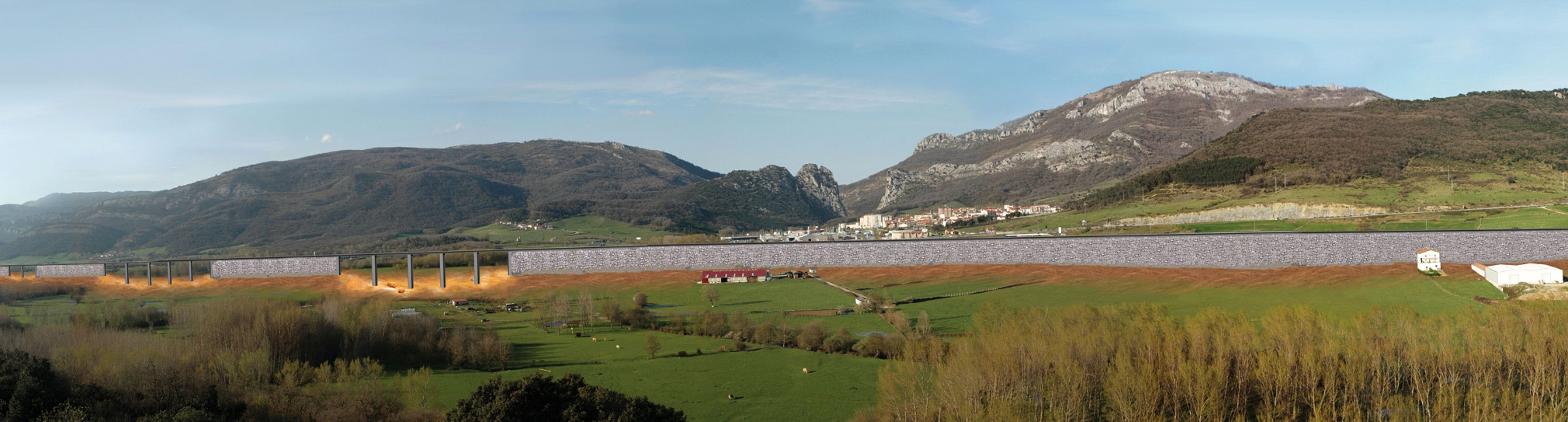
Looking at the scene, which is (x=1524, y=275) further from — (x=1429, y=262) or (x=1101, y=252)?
(x=1101, y=252)

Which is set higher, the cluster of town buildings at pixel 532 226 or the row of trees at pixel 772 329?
the cluster of town buildings at pixel 532 226

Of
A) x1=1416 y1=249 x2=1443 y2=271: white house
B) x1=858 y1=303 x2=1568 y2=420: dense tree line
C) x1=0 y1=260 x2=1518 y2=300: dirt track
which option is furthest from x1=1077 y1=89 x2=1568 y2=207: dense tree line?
x1=858 y1=303 x2=1568 y2=420: dense tree line

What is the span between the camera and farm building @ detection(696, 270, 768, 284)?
62.6 meters

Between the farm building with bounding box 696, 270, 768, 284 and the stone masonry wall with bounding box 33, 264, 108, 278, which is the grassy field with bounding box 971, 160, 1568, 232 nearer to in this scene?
the farm building with bounding box 696, 270, 768, 284

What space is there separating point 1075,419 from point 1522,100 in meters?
151

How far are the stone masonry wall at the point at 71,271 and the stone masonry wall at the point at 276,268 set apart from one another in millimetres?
27835

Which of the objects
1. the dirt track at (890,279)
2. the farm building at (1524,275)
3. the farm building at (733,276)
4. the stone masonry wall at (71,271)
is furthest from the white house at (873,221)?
the stone masonry wall at (71,271)

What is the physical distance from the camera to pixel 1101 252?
61.1m

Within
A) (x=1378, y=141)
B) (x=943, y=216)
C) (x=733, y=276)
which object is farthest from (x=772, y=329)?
(x=1378, y=141)

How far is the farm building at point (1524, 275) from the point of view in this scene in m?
Answer: 46.0

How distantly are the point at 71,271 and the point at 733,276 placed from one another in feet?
289

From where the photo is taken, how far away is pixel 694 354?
1649 inches

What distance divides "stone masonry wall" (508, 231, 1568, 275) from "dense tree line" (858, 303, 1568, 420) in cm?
3058

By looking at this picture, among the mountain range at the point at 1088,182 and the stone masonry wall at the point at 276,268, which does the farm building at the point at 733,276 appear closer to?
the stone masonry wall at the point at 276,268
